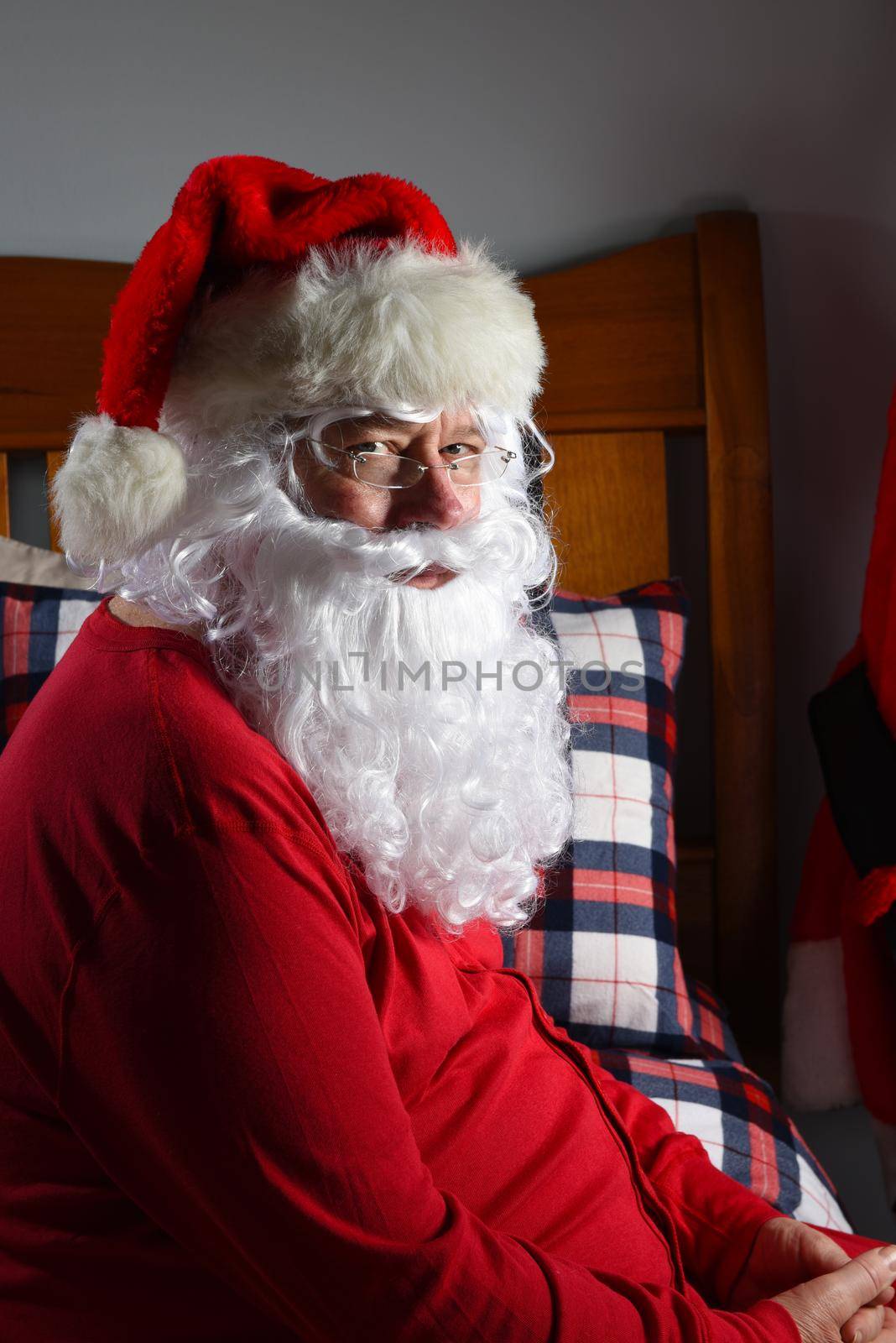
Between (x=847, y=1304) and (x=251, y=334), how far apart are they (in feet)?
3.17

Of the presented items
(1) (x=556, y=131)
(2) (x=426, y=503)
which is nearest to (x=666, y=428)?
(1) (x=556, y=131)

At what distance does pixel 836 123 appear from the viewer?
67.1 inches

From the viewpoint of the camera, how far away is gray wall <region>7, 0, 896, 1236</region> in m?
1.61

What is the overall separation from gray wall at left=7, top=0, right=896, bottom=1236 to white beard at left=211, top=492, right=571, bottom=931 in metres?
0.93

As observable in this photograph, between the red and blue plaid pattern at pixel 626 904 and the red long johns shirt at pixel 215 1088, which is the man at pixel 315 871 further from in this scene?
the red and blue plaid pattern at pixel 626 904

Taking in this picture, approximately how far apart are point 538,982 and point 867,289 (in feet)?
4.10

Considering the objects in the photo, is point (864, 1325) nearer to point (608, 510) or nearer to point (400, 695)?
point (400, 695)

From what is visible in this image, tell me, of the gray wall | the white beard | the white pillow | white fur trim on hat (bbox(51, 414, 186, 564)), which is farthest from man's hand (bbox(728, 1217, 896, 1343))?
the white pillow

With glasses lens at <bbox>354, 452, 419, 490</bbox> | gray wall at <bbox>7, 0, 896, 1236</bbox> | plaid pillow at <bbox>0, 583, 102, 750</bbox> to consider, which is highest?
gray wall at <bbox>7, 0, 896, 1236</bbox>

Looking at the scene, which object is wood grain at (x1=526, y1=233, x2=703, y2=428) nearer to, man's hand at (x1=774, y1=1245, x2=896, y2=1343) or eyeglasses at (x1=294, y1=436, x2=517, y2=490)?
eyeglasses at (x1=294, y1=436, x2=517, y2=490)

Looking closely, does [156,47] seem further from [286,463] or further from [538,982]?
[538,982]

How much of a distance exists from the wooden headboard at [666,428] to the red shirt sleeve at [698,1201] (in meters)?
0.69

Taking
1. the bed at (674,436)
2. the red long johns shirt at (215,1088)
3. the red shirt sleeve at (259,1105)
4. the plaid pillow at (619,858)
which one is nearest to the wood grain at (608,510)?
the bed at (674,436)

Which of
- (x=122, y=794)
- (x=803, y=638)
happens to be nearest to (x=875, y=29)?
(x=803, y=638)
